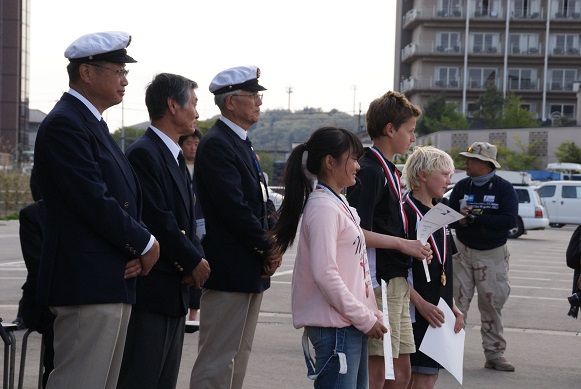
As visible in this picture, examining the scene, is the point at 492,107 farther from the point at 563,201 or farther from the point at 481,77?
the point at 563,201

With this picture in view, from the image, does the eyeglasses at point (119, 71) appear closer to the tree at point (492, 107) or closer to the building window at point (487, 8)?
the tree at point (492, 107)

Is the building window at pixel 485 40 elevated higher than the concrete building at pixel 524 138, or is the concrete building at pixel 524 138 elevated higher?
the building window at pixel 485 40

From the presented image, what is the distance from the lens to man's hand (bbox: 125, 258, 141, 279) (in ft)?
14.4

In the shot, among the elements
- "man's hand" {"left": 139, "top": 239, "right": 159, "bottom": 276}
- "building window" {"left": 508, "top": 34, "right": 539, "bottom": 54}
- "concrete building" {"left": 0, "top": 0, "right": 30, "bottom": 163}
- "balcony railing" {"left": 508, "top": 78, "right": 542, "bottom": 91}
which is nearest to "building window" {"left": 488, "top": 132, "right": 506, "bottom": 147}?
"balcony railing" {"left": 508, "top": 78, "right": 542, "bottom": 91}

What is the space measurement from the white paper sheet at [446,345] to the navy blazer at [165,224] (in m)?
1.59

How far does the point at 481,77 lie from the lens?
3784 inches

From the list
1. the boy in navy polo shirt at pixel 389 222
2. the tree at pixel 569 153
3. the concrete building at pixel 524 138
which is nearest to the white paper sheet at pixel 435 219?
the boy in navy polo shirt at pixel 389 222

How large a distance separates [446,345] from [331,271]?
1.66 metres

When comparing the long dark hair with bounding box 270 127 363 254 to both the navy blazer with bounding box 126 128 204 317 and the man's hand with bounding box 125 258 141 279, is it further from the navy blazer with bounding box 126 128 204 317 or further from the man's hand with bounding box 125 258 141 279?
the man's hand with bounding box 125 258 141 279

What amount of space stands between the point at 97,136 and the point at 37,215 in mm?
1716

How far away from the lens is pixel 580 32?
94.5 metres

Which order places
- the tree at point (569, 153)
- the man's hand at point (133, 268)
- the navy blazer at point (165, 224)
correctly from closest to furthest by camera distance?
the man's hand at point (133, 268), the navy blazer at point (165, 224), the tree at point (569, 153)

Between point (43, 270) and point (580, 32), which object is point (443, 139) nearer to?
point (580, 32)

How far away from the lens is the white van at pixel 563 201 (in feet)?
124
